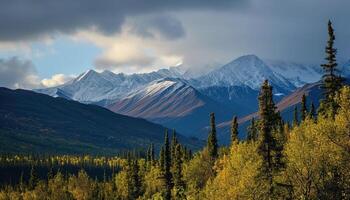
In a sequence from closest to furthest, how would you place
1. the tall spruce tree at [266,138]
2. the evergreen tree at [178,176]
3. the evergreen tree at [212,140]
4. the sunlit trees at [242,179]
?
the tall spruce tree at [266,138] < the sunlit trees at [242,179] < the evergreen tree at [212,140] < the evergreen tree at [178,176]

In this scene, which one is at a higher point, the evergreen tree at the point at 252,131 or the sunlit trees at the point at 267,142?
the evergreen tree at the point at 252,131

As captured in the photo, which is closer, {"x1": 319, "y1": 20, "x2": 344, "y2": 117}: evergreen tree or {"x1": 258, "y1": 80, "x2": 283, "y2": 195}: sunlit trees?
{"x1": 258, "y1": 80, "x2": 283, "y2": 195}: sunlit trees

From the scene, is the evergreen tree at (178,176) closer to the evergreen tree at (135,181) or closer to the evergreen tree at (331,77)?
the evergreen tree at (135,181)

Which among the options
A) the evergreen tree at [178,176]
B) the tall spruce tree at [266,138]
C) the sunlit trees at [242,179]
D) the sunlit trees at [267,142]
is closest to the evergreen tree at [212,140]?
the evergreen tree at [178,176]

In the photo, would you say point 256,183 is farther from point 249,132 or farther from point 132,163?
point 132,163

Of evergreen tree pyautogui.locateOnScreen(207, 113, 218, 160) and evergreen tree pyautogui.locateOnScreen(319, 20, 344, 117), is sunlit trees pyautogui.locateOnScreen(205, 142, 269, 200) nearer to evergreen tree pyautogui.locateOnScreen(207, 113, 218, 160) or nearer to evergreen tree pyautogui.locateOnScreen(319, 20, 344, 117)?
evergreen tree pyautogui.locateOnScreen(319, 20, 344, 117)

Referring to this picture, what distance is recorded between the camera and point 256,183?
268ft

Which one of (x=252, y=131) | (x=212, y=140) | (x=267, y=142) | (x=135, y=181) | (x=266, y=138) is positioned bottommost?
(x=267, y=142)

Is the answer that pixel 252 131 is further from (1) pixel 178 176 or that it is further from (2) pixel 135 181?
(2) pixel 135 181

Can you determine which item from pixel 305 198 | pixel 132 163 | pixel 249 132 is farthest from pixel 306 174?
pixel 132 163

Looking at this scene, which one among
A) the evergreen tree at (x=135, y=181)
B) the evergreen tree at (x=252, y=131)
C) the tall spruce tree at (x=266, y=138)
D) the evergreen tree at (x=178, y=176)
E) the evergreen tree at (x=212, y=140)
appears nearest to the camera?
the tall spruce tree at (x=266, y=138)

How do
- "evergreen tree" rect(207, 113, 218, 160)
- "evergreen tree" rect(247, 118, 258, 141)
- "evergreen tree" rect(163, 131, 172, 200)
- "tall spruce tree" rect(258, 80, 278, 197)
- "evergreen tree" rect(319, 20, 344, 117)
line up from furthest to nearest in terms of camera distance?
1. "evergreen tree" rect(247, 118, 258, 141)
2. "evergreen tree" rect(163, 131, 172, 200)
3. "evergreen tree" rect(207, 113, 218, 160)
4. "evergreen tree" rect(319, 20, 344, 117)
5. "tall spruce tree" rect(258, 80, 278, 197)

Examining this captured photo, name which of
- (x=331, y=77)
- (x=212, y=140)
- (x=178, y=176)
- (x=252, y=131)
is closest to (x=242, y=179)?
(x=331, y=77)

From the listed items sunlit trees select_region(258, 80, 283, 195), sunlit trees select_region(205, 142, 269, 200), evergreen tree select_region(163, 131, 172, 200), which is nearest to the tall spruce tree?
sunlit trees select_region(258, 80, 283, 195)
